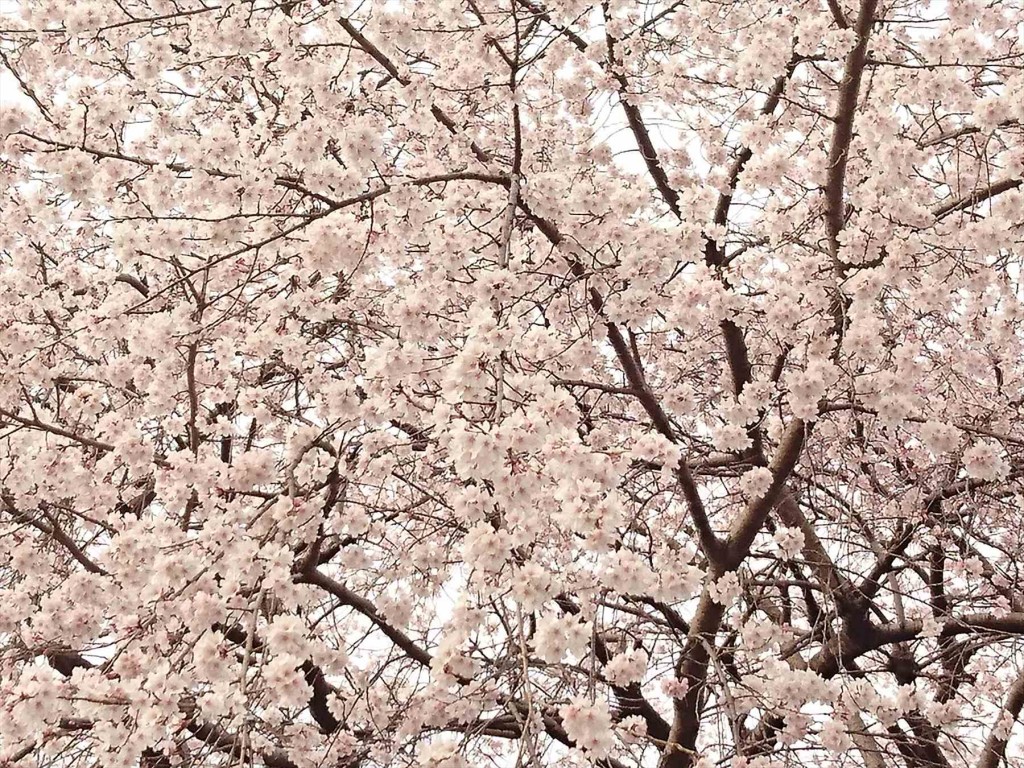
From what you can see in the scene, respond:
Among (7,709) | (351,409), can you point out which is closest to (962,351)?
(351,409)

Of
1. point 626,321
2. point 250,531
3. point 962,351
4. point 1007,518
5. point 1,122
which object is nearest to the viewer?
point 250,531

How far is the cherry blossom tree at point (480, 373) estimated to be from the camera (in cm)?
307

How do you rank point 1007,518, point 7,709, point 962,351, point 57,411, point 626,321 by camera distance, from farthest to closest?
point 1007,518 → point 962,351 → point 57,411 → point 626,321 → point 7,709

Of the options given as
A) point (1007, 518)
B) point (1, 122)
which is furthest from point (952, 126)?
point (1, 122)

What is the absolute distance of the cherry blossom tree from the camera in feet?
10.1

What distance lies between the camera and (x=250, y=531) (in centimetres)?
348

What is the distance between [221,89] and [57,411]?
2.42 metres

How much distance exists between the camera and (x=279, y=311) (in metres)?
4.15

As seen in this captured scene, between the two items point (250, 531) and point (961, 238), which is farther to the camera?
point (961, 238)

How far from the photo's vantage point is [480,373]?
8.63 ft

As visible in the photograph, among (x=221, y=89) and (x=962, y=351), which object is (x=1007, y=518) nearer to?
(x=962, y=351)

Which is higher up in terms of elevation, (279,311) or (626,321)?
(626,321)

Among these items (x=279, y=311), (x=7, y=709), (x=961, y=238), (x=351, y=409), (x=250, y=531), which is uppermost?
(x=961, y=238)

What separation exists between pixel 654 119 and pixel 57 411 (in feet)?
14.7
